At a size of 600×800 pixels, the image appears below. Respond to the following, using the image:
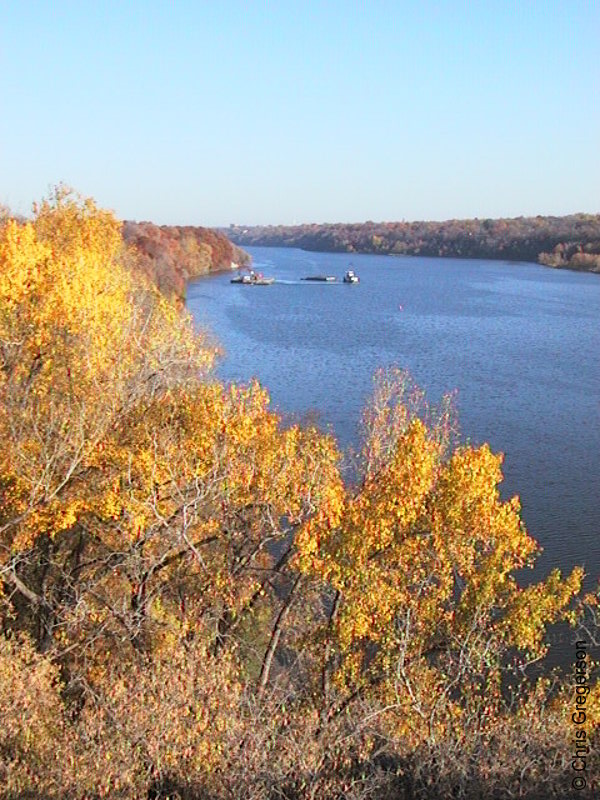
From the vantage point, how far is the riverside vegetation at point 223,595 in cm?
641

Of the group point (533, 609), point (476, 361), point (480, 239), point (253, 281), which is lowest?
point (533, 609)

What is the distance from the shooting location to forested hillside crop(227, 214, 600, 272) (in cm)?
8719

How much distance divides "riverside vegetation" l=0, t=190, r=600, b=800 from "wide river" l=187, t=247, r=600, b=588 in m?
6.24

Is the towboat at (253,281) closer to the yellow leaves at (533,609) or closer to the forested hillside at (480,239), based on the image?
the forested hillside at (480,239)

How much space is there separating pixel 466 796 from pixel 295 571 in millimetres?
3752

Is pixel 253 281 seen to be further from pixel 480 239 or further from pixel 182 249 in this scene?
pixel 480 239

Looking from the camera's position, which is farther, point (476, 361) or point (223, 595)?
point (476, 361)

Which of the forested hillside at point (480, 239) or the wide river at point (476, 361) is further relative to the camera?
the forested hillside at point (480, 239)

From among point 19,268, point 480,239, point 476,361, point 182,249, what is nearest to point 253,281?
point 182,249

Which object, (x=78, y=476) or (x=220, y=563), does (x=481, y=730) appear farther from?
(x=78, y=476)

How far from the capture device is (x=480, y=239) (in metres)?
109

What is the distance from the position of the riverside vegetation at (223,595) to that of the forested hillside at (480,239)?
73539mm

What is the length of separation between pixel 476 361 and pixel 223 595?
24.1 metres

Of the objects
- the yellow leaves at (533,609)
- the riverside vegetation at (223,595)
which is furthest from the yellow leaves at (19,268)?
the yellow leaves at (533,609)
